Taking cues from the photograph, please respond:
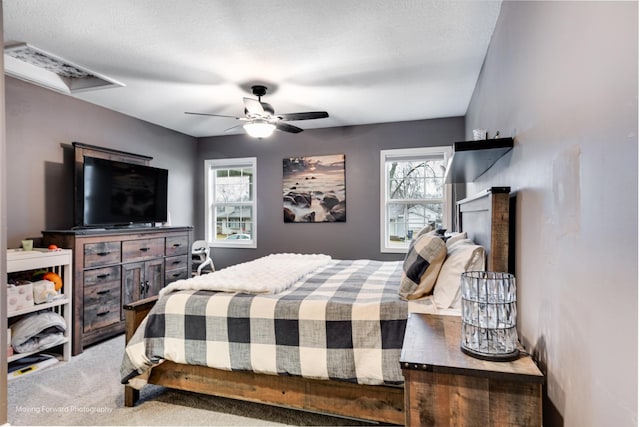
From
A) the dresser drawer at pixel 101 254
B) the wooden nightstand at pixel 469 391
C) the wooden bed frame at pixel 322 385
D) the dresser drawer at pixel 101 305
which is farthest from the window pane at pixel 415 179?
the wooden nightstand at pixel 469 391

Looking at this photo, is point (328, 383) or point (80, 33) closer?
point (328, 383)

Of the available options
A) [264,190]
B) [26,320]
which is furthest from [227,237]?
[26,320]

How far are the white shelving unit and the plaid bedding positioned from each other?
1310 mm

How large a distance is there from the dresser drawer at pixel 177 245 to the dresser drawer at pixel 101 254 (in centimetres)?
71

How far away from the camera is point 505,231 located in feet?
5.38

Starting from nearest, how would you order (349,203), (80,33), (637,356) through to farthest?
1. (637,356)
2. (80,33)
3. (349,203)

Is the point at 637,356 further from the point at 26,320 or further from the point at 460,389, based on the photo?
the point at 26,320

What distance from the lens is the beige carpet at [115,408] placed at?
6.58ft

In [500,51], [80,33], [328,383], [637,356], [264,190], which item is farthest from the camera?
[264,190]

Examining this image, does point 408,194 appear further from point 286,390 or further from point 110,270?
point 110,270

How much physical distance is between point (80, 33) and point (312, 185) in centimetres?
316

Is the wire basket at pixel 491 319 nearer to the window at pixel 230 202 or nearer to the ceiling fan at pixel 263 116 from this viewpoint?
the ceiling fan at pixel 263 116

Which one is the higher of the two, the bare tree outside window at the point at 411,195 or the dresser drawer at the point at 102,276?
the bare tree outside window at the point at 411,195

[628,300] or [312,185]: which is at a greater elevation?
[312,185]
